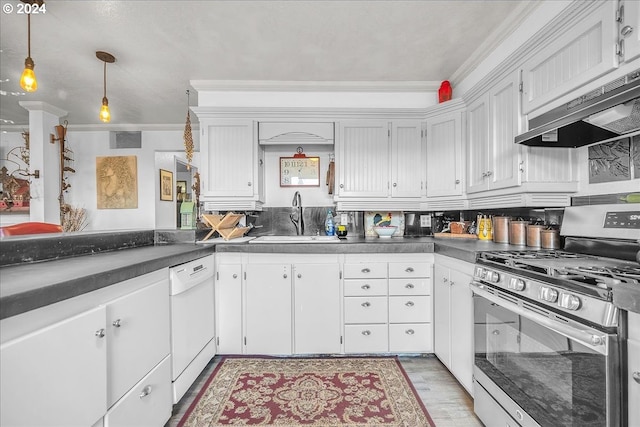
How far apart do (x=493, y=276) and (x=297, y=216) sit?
6.61ft

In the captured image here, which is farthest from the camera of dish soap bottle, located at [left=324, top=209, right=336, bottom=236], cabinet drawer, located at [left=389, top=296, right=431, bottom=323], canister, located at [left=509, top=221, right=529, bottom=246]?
dish soap bottle, located at [left=324, top=209, right=336, bottom=236]

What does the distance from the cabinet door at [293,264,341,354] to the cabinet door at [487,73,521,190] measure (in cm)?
136

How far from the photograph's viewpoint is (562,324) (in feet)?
3.58

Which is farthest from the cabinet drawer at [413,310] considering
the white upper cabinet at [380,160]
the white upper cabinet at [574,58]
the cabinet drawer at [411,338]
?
the white upper cabinet at [574,58]

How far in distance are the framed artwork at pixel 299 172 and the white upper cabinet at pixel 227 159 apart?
0.47 metres

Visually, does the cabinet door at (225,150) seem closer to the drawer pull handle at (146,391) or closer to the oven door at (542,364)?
the drawer pull handle at (146,391)

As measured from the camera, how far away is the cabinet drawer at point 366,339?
2.36 metres

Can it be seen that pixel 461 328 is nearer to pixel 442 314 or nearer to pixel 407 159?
pixel 442 314

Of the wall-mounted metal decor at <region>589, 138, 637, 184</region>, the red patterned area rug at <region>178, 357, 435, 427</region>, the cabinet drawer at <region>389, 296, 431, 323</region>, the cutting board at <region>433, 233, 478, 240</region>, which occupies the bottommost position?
the red patterned area rug at <region>178, 357, 435, 427</region>

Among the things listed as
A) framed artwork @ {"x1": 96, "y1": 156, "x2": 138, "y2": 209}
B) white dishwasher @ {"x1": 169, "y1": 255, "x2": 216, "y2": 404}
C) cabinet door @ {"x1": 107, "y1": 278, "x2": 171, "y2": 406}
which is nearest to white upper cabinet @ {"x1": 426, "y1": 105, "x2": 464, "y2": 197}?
white dishwasher @ {"x1": 169, "y1": 255, "x2": 216, "y2": 404}

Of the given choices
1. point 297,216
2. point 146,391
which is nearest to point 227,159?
point 297,216

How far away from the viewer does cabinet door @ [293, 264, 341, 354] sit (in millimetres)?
2352

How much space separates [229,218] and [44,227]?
1.30 meters

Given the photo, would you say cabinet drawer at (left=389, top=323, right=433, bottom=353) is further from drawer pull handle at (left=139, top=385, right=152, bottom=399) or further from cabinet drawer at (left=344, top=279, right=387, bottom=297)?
drawer pull handle at (left=139, top=385, right=152, bottom=399)
